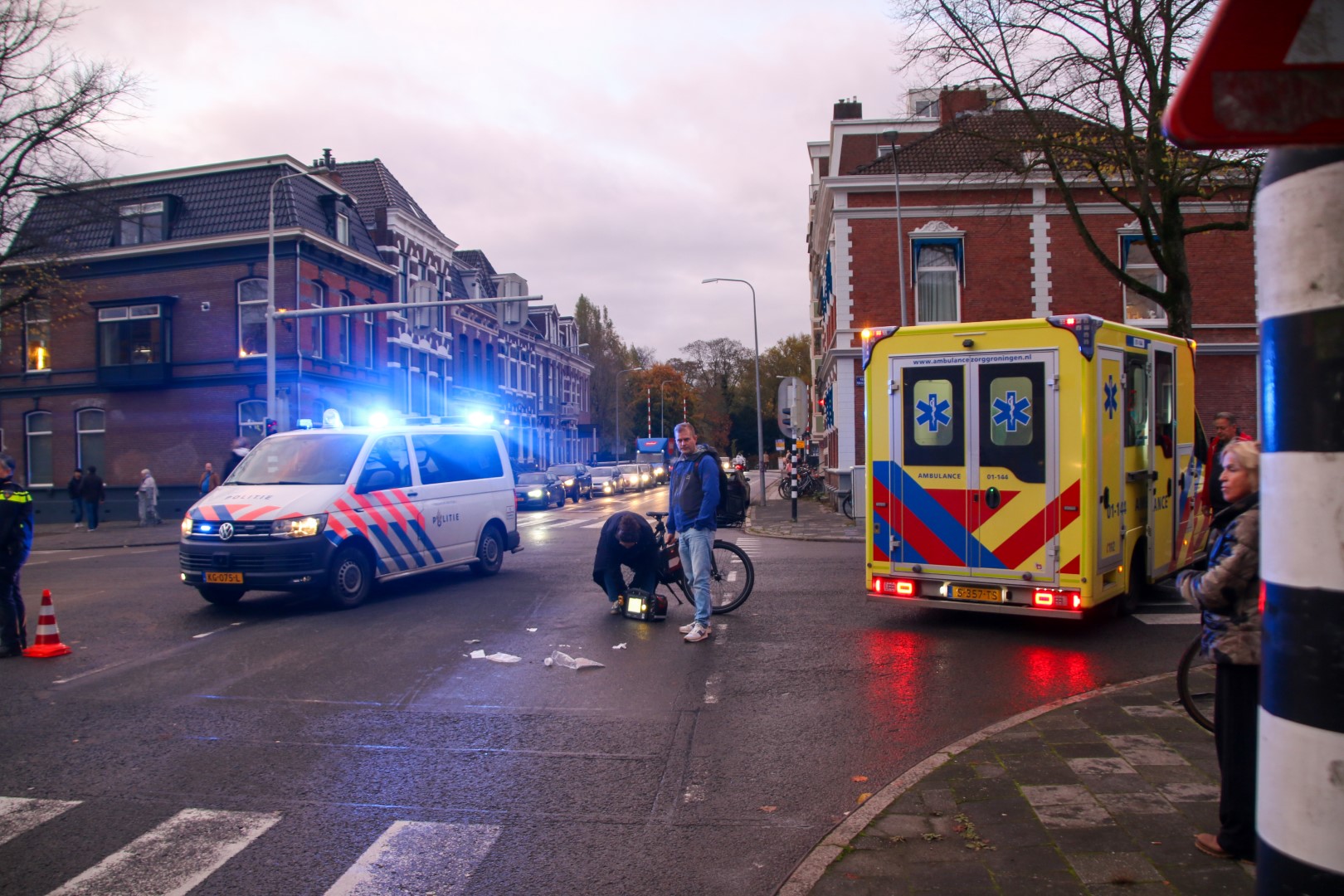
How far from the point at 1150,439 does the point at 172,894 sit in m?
9.14

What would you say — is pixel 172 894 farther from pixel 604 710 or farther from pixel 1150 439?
pixel 1150 439

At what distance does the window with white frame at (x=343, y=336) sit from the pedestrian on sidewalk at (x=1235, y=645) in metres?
35.1

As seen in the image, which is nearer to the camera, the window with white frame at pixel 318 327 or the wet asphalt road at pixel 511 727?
the wet asphalt road at pixel 511 727

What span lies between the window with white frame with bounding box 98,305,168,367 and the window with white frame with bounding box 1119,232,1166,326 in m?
31.2

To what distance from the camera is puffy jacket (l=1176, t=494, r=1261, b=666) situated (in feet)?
13.0

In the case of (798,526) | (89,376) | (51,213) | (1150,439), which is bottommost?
(798,526)

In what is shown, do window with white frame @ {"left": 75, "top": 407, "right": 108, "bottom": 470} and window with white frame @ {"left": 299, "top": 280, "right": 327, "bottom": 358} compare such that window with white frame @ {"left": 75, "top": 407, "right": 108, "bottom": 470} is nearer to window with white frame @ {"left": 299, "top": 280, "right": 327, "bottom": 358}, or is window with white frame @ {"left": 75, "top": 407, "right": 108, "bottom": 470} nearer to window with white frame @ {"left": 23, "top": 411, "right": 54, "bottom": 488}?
window with white frame @ {"left": 23, "top": 411, "right": 54, "bottom": 488}

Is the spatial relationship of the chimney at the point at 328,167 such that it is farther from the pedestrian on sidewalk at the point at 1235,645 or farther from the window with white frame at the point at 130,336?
the pedestrian on sidewalk at the point at 1235,645

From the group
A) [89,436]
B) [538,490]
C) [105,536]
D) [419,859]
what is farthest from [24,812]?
[89,436]

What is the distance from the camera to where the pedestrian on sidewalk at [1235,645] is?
151 inches

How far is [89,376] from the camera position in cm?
3541

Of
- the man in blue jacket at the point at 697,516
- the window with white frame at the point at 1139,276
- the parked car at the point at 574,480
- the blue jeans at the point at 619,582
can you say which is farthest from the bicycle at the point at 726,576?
the parked car at the point at 574,480

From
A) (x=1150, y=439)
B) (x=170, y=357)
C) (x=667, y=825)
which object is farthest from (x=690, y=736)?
(x=170, y=357)

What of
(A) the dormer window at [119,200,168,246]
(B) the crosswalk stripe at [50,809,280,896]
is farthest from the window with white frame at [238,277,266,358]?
(B) the crosswalk stripe at [50,809,280,896]
